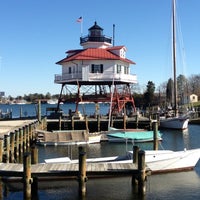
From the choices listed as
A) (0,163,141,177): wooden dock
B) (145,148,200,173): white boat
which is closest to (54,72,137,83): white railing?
(145,148,200,173): white boat

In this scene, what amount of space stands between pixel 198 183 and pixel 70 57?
1438 inches

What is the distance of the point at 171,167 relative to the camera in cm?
2439

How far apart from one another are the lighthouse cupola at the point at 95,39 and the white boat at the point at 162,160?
34.7m

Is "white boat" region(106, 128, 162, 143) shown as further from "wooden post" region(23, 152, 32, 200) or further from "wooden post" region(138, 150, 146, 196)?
"wooden post" region(23, 152, 32, 200)

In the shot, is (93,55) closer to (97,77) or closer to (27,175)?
(97,77)

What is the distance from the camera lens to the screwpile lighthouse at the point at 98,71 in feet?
174

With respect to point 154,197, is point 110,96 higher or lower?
higher

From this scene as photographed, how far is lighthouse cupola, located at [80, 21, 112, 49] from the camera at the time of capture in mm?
56938

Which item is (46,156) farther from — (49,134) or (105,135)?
(105,135)

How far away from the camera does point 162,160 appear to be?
23.9 metres

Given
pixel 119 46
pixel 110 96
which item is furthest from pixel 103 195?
pixel 119 46

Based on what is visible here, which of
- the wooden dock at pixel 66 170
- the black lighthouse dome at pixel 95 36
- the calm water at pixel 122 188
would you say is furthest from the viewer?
the black lighthouse dome at pixel 95 36

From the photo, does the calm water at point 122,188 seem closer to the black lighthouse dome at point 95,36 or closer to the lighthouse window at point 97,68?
the lighthouse window at point 97,68

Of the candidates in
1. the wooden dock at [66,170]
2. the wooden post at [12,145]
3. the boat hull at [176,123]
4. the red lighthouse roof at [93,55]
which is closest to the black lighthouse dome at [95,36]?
the red lighthouse roof at [93,55]
